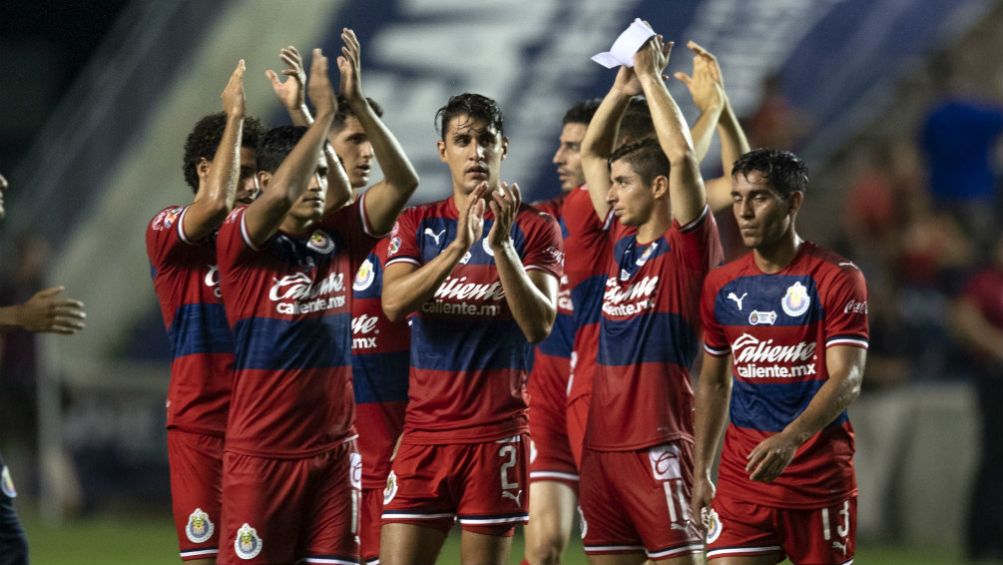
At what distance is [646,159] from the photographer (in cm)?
781

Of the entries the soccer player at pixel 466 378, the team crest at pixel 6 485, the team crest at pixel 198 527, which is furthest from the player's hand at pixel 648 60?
the team crest at pixel 6 485

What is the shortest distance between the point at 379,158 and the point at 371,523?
2067 millimetres

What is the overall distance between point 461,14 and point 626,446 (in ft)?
30.7

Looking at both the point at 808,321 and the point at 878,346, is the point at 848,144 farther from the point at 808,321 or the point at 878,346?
the point at 808,321

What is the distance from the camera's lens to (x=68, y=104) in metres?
16.5

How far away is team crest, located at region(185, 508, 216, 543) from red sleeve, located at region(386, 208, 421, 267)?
1.43 m

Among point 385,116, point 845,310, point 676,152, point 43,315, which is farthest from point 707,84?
point 385,116

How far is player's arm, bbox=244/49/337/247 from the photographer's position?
6.68 metres

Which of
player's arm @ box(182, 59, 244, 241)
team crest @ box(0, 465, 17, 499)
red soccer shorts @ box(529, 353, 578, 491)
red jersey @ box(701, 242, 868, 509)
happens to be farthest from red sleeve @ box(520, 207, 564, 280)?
team crest @ box(0, 465, 17, 499)

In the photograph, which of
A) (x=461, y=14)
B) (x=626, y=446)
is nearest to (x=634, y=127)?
(x=626, y=446)

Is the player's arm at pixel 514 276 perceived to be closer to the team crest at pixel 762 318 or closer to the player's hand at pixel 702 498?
the team crest at pixel 762 318

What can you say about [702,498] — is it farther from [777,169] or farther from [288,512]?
[288,512]

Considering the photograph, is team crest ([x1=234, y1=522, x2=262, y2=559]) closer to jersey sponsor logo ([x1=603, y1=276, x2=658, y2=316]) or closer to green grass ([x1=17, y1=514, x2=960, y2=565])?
jersey sponsor logo ([x1=603, y1=276, x2=658, y2=316])

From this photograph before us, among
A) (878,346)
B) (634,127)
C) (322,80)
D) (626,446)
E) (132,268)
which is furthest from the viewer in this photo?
(132,268)
